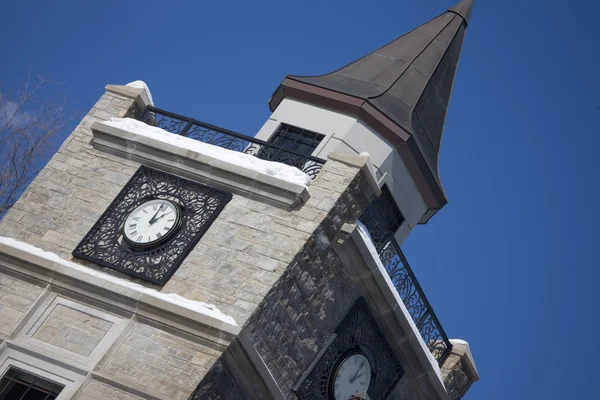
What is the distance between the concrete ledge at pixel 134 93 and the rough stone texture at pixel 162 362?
14.4 ft

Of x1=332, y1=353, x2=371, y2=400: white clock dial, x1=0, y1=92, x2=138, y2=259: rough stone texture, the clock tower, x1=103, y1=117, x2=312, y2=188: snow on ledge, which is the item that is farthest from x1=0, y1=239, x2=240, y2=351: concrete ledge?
x1=332, y1=353, x2=371, y2=400: white clock dial

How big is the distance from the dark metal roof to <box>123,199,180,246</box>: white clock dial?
3.90 m

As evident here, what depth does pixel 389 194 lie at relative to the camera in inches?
773

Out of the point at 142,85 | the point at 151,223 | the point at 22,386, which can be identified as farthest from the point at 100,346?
the point at 142,85

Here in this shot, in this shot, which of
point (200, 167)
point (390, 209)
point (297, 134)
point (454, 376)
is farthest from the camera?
point (454, 376)

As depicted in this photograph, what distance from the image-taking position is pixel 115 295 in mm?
16062

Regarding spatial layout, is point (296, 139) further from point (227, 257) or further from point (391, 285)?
point (227, 257)

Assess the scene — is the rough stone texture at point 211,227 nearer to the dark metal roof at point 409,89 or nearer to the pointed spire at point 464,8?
the dark metal roof at point 409,89

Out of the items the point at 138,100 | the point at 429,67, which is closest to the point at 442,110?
the point at 429,67

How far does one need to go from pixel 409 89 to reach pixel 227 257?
5756mm

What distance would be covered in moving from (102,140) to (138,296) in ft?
10.4

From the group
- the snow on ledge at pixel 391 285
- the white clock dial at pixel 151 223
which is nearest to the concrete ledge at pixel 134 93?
the white clock dial at pixel 151 223

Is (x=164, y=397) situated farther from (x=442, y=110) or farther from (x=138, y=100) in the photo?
(x=442, y=110)

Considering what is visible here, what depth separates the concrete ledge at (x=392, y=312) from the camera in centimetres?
1786
